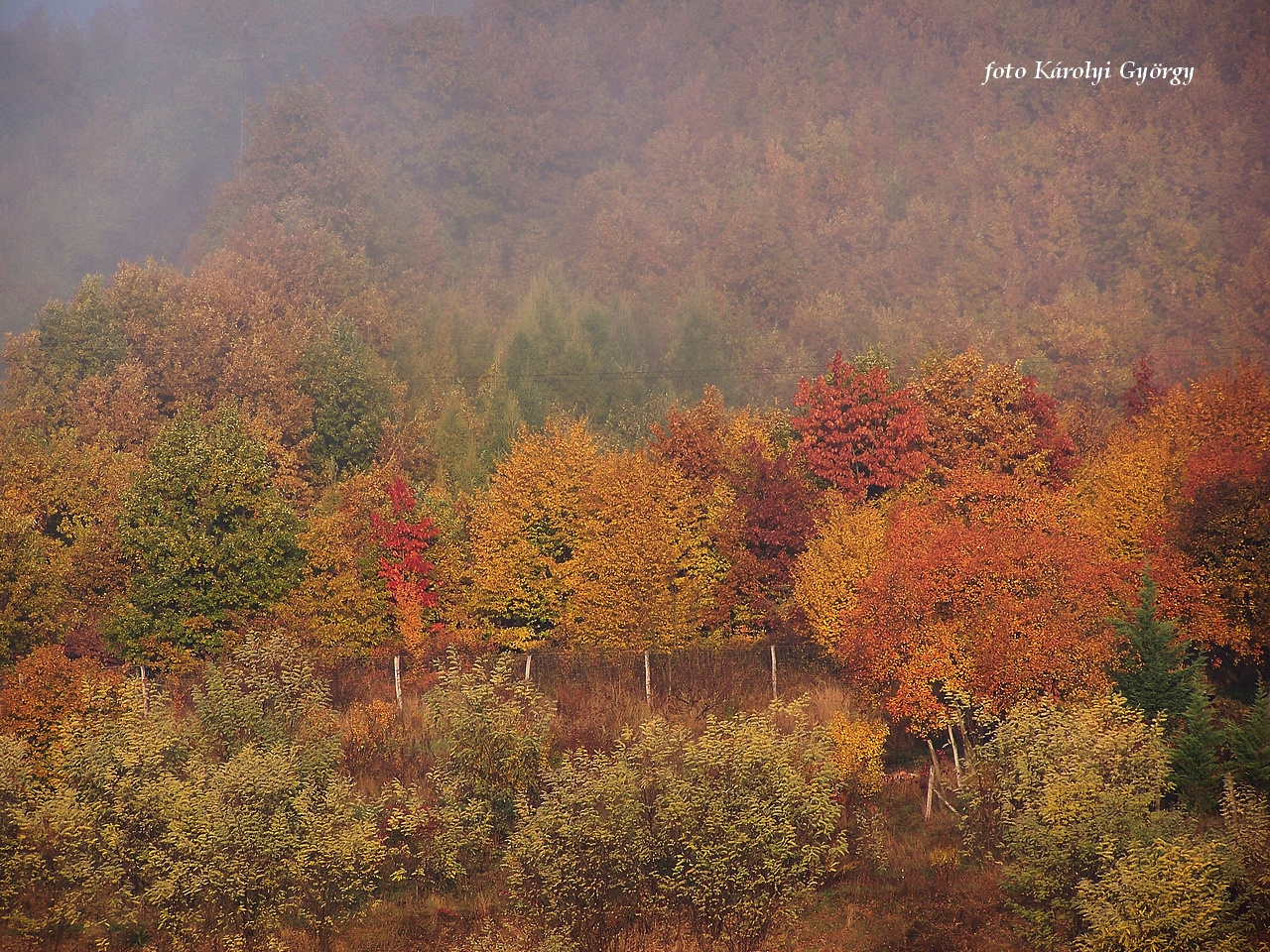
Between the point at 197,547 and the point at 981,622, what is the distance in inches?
1079

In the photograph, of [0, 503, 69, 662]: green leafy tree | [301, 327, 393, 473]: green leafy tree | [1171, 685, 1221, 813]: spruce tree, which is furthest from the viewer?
[301, 327, 393, 473]: green leafy tree

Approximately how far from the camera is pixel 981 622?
33.5 meters

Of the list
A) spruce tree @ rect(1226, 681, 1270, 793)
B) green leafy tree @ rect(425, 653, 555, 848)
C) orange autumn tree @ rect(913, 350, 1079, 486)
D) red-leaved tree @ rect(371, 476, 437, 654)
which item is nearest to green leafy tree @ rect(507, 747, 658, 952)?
green leafy tree @ rect(425, 653, 555, 848)

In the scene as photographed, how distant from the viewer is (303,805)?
2586 centimetres

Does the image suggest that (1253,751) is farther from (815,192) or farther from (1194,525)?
(815,192)

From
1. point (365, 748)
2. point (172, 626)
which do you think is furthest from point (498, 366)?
point (365, 748)

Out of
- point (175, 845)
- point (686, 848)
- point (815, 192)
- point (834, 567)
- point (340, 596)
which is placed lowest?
point (686, 848)

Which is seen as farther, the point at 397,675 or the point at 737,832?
the point at 397,675

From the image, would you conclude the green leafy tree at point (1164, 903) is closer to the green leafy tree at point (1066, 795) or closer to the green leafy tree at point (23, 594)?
the green leafy tree at point (1066, 795)

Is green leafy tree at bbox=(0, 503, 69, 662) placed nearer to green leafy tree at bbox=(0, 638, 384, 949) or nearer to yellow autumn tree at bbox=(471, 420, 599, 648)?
yellow autumn tree at bbox=(471, 420, 599, 648)

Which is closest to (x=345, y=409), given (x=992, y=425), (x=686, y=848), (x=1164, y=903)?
(x=992, y=425)

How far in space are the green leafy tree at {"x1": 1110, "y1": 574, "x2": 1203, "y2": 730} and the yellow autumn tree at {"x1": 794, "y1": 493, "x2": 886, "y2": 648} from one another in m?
8.39

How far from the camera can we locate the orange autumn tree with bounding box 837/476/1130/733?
106 feet

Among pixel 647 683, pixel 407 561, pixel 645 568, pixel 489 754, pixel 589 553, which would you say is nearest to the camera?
pixel 489 754
